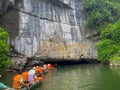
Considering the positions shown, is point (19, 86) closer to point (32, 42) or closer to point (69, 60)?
point (32, 42)

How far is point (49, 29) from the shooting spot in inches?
1820

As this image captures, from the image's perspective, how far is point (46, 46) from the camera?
147 ft

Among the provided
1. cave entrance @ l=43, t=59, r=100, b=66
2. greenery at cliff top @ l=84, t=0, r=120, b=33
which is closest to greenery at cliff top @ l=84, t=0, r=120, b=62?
greenery at cliff top @ l=84, t=0, r=120, b=33

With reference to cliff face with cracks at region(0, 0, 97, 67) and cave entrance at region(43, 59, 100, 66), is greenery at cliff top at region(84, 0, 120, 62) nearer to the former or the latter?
cliff face with cracks at region(0, 0, 97, 67)

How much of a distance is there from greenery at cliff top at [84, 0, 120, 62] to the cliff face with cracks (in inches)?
63.7

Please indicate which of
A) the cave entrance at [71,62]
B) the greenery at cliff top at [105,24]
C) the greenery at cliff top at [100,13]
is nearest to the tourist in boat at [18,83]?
the greenery at cliff top at [105,24]

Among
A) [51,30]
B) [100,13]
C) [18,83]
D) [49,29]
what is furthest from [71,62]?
[18,83]

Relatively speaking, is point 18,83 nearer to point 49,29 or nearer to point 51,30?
point 49,29

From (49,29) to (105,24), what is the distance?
1016 centimetres

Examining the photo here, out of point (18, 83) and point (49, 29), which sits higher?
point (49, 29)

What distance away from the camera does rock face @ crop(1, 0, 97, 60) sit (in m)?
42.8

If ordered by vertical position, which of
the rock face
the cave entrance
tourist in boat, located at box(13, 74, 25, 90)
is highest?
the rock face

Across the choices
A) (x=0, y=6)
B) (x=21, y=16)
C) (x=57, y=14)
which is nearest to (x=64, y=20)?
(x=57, y=14)

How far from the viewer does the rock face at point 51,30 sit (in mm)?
42750
